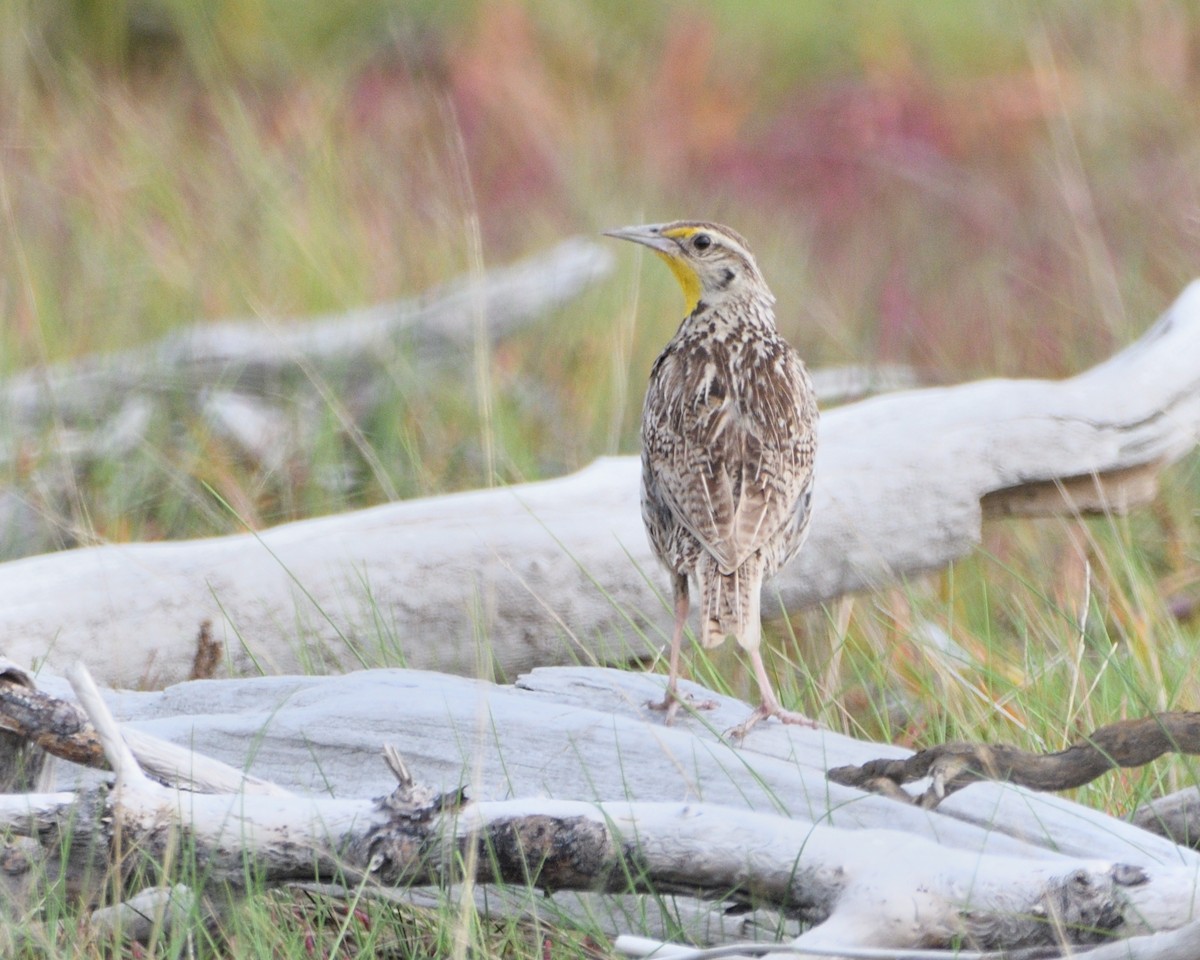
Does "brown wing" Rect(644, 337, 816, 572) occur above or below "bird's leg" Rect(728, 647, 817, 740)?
above

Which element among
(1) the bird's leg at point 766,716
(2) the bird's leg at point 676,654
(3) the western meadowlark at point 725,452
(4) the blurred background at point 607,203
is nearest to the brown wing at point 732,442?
(3) the western meadowlark at point 725,452

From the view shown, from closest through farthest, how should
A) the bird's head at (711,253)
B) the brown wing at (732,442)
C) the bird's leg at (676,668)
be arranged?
the bird's leg at (676,668), the brown wing at (732,442), the bird's head at (711,253)

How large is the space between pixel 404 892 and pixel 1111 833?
1.15 metres

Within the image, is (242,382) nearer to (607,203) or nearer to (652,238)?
(652,238)

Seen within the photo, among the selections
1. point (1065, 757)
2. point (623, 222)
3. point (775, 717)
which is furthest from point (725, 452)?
point (623, 222)

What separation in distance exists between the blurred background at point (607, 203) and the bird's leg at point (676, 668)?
0.53 m

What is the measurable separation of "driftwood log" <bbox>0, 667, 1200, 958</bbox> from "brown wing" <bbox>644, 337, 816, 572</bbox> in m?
0.60

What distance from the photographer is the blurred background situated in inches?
212

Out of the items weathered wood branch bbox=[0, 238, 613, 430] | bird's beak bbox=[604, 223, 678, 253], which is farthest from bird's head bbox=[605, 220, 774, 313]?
weathered wood branch bbox=[0, 238, 613, 430]

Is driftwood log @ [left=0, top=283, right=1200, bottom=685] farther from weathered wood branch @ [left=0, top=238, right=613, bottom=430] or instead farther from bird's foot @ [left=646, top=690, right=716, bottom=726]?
weathered wood branch @ [left=0, top=238, right=613, bottom=430]

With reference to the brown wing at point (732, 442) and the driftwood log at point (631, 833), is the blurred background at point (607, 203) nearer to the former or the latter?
the brown wing at point (732, 442)

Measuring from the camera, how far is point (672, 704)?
3.37 meters

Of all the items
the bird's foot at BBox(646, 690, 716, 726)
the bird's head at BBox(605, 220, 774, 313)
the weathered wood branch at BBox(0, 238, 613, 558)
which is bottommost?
the bird's foot at BBox(646, 690, 716, 726)

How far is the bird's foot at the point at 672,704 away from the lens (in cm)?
331
